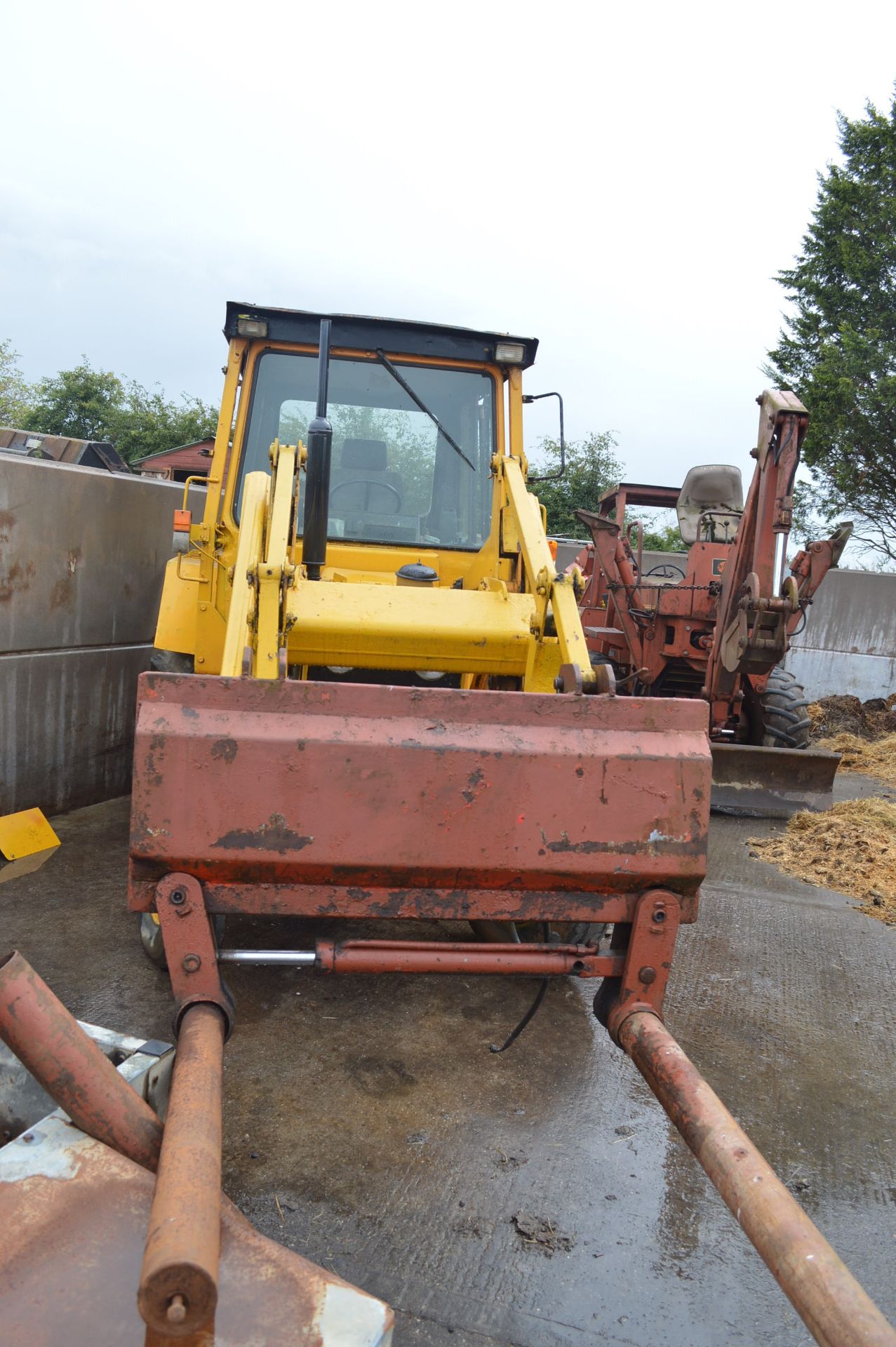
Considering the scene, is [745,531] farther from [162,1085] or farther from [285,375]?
[162,1085]

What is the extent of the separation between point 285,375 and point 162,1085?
11.3 feet

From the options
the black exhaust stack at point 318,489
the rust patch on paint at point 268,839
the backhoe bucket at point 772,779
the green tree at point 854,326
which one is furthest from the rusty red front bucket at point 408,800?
the green tree at point 854,326

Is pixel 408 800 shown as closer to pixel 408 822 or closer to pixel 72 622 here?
pixel 408 822

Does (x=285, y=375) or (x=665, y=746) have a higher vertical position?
(x=285, y=375)

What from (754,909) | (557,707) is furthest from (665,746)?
(754,909)

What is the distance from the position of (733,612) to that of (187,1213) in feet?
19.8

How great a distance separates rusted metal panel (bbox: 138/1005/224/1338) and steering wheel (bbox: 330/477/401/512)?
10.3 feet

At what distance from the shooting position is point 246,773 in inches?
86.6

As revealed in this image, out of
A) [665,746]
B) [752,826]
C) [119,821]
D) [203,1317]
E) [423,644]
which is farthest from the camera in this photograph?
[752,826]

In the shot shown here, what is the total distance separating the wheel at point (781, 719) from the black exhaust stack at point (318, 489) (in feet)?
15.9

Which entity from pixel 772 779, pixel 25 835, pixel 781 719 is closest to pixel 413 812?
pixel 25 835

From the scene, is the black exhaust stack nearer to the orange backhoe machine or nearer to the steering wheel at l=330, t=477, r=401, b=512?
the steering wheel at l=330, t=477, r=401, b=512

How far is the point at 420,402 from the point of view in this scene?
449 cm

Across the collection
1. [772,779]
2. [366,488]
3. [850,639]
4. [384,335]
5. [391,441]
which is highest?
[384,335]
